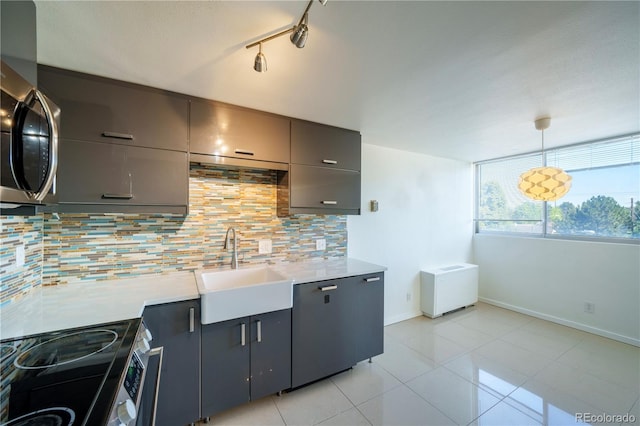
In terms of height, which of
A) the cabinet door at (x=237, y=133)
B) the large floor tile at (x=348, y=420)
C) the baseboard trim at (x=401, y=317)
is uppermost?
the cabinet door at (x=237, y=133)

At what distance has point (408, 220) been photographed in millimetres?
3348

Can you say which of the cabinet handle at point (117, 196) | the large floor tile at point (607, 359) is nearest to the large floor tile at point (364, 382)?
the large floor tile at point (607, 359)

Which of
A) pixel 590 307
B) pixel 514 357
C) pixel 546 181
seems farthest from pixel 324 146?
pixel 590 307

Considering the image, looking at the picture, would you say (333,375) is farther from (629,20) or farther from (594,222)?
(594,222)

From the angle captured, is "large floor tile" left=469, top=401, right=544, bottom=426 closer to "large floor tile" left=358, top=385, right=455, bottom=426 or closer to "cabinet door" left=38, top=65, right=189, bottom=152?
"large floor tile" left=358, top=385, right=455, bottom=426

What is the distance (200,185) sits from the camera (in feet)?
6.58

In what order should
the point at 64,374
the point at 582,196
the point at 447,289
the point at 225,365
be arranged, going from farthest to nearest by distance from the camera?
the point at 447,289 < the point at 582,196 < the point at 225,365 < the point at 64,374

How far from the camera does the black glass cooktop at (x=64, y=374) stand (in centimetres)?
66

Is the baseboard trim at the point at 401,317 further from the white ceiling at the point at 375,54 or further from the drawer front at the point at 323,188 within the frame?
the white ceiling at the point at 375,54

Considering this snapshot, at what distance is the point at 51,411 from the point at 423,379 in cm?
230

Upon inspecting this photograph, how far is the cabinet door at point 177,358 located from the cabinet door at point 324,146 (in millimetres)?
1355

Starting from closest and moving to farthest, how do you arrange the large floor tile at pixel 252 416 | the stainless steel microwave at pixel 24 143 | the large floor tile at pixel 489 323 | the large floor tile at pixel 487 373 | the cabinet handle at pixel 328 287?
the stainless steel microwave at pixel 24 143, the large floor tile at pixel 252 416, the cabinet handle at pixel 328 287, the large floor tile at pixel 487 373, the large floor tile at pixel 489 323

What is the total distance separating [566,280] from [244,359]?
383cm

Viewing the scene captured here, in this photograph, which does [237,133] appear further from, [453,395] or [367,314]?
[453,395]
